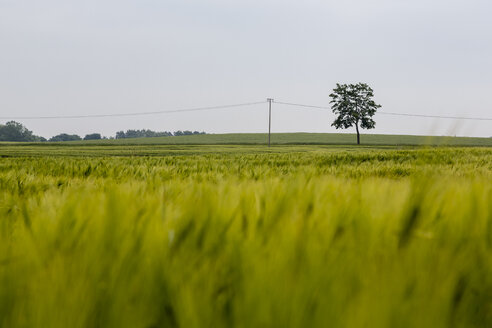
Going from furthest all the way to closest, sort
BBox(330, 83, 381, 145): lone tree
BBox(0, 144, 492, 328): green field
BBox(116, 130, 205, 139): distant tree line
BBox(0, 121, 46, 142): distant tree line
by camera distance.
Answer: BBox(116, 130, 205, 139): distant tree line → BBox(0, 121, 46, 142): distant tree line → BBox(330, 83, 381, 145): lone tree → BBox(0, 144, 492, 328): green field

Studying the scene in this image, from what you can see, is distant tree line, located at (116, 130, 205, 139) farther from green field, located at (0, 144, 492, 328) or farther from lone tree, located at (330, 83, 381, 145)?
green field, located at (0, 144, 492, 328)

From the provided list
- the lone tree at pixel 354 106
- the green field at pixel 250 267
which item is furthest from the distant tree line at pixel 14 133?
the green field at pixel 250 267

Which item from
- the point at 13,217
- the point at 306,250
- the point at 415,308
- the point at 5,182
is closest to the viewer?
the point at 415,308

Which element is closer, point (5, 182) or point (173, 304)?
point (173, 304)

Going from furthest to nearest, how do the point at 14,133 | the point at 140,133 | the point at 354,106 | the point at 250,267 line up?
the point at 140,133 < the point at 14,133 < the point at 354,106 < the point at 250,267

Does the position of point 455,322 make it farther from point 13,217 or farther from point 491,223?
point 13,217

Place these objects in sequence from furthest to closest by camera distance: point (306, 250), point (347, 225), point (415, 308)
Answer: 1. point (347, 225)
2. point (306, 250)
3. point (415, 308)

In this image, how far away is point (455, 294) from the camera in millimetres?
619

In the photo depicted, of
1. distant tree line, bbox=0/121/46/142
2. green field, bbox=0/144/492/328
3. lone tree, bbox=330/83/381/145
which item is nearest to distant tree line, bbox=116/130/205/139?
distant tree line, bbox=0/121/46/142

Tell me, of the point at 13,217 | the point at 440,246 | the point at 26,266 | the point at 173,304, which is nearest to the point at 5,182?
the point at 13,217

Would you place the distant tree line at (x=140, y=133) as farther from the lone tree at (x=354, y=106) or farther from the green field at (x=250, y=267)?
the green field at (x=250, y=267)

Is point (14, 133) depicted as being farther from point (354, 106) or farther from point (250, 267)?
point (250, 267)

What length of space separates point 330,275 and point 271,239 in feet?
0.43

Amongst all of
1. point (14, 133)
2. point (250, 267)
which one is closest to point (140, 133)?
point (14, 133)
